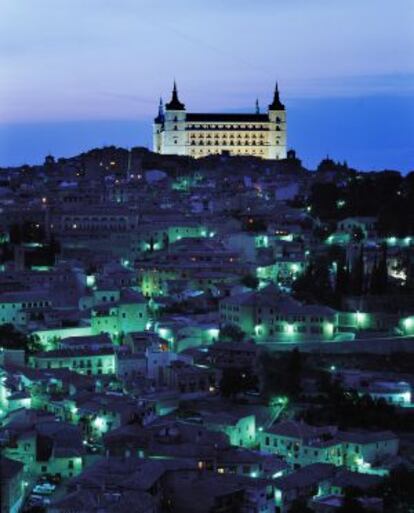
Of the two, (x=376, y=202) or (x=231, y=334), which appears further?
(x=376, y=202)

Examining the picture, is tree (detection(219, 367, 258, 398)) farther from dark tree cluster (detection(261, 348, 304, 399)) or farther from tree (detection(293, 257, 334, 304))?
tree (detection(293, 257, 334, 304))

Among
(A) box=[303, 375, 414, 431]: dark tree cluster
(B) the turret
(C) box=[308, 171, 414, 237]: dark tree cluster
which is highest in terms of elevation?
(B) the turret

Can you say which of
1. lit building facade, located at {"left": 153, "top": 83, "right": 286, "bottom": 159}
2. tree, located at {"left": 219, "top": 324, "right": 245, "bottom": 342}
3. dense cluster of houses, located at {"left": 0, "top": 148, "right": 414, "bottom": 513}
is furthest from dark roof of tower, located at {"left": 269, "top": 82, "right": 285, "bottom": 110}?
tree, located at {"left": 219, "top": 324, "right": 245, "bottom": 342}

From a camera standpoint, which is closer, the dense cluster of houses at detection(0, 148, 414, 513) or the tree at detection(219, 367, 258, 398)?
the dense cluster of houses at detection(0, 148, 414, 513)

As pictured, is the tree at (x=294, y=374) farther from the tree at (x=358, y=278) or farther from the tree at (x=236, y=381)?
the tree at (x=358, y=278)

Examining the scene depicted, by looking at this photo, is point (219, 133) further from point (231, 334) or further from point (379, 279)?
point (231, 334)

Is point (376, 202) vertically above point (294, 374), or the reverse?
point (376, 202)

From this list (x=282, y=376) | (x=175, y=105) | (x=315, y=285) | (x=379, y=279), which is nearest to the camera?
(x=282, y=376)

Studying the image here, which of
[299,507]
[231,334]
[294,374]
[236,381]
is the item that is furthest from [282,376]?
[299,507]
